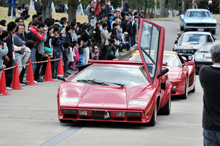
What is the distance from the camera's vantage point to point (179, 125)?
964cm

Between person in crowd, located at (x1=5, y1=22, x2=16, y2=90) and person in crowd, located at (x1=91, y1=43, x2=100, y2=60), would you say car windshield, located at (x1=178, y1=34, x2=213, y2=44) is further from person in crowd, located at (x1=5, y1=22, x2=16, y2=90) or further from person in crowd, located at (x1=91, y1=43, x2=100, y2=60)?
person in crowd, located at (x1=5, y1=22, x2=16, y2=90)

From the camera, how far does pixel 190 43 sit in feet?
86.0

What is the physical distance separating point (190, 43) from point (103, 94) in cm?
1756

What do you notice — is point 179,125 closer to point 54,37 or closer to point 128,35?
point 54,37

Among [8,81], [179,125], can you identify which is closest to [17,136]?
[179,125]

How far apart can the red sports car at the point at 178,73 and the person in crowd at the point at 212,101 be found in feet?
26.6

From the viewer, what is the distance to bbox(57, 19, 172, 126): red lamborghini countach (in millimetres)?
8898

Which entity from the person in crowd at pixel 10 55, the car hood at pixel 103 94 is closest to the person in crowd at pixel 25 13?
the person in crowd at pixel 10 55

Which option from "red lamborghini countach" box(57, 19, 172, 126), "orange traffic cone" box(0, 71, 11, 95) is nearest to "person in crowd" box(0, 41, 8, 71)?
"orange traffic cone" box(0, 71, 11, 95)

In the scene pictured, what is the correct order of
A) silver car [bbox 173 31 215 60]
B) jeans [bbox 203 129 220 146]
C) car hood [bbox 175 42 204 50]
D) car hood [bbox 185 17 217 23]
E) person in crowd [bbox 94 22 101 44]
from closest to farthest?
jeans [bbox 203 129 220 146]
person in crowd [bbox 94 22 101 44]
silver car [bbox 173 31 215 60]
car hood [bbox 175 42 204 50]
car hood [bbox 185 17 217 23]

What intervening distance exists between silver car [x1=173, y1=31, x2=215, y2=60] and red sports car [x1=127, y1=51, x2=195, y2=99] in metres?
9.18

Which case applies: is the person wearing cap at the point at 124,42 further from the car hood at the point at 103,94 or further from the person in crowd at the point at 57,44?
the car hood at the point at 103,94

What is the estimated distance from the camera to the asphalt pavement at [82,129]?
7.69 meters

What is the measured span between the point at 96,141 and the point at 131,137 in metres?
0.71
